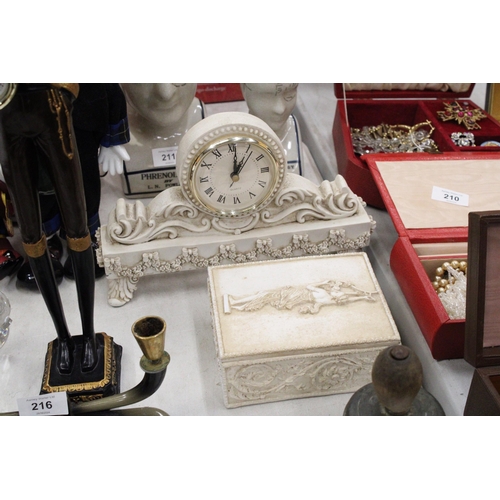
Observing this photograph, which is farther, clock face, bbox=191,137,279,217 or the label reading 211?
the label reading 211

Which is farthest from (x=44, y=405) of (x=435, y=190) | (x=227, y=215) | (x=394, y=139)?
(x=394, y=139)

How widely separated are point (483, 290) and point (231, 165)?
816 millimetres

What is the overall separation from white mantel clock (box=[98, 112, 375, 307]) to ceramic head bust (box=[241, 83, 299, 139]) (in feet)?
1.36

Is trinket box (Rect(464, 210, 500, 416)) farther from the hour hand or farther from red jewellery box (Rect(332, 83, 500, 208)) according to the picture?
red jewellery box (Rect(332, 83, 500, 208))

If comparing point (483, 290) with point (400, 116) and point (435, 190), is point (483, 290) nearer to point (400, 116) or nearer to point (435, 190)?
point (435, 190)

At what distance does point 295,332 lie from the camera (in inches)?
64.2

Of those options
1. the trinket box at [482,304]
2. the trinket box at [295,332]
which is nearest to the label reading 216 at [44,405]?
the trinket box at [295,332]

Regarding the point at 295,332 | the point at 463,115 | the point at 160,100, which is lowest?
the point at 295,332

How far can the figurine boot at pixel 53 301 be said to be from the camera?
4.77ft

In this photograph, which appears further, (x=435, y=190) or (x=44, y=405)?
(x=435, y=190)


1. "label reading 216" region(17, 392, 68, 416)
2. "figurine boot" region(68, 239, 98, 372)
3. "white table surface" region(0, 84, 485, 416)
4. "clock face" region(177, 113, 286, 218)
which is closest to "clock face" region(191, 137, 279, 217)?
"clock face" region(177, 113, 286, 218)

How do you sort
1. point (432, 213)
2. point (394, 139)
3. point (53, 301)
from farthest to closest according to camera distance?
point (394, 139), point (432, 213), point (53, 301)

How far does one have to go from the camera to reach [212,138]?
1.77 m

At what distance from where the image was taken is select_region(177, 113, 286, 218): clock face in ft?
5.82
